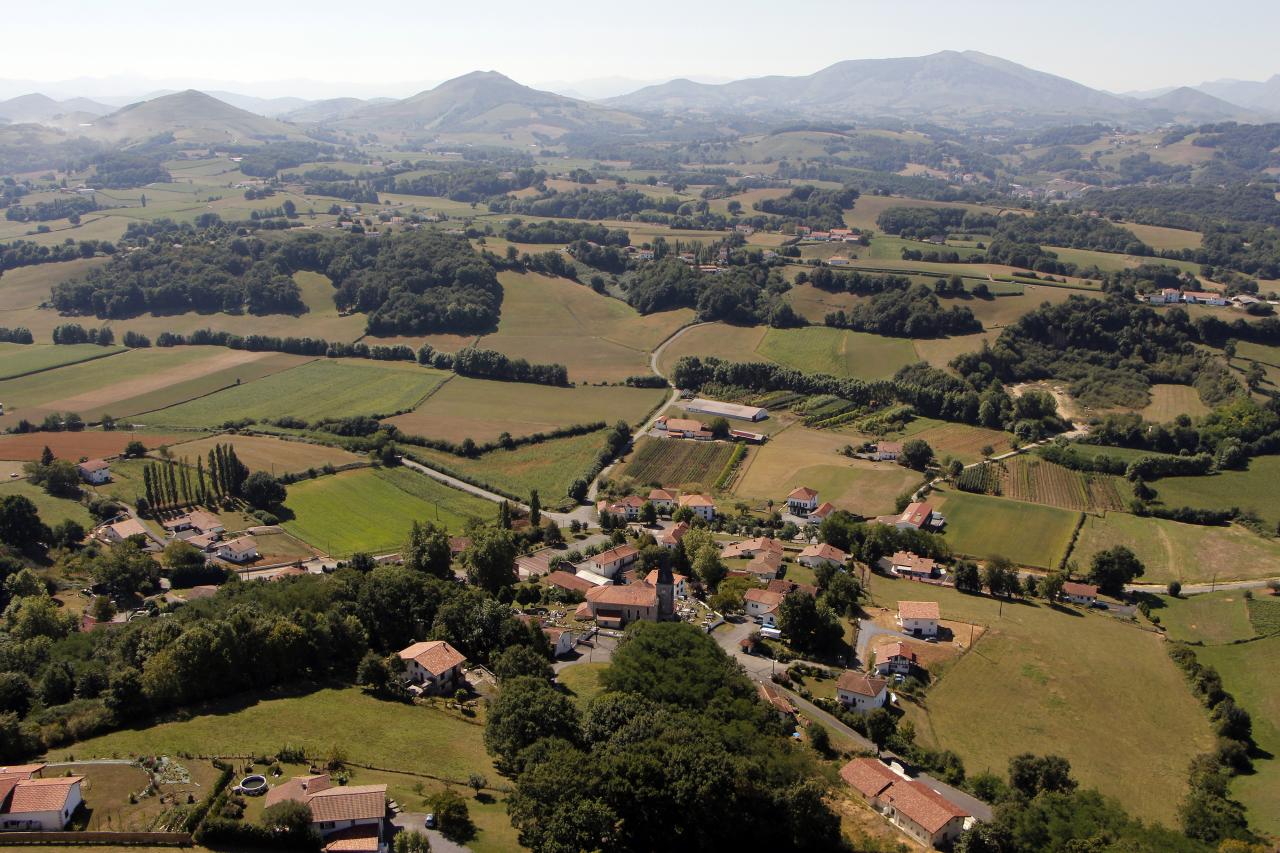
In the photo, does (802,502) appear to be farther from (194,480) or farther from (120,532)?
(120,532)

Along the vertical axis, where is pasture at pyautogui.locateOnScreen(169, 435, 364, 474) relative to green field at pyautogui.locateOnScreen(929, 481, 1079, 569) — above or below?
above

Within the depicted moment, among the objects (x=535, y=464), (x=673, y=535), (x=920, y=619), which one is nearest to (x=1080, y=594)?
(x=920, y=619)

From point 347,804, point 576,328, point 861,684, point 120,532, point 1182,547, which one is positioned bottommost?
point 1182,547

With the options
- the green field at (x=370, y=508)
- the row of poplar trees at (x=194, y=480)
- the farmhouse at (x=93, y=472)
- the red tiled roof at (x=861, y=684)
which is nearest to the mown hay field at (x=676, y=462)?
the green field at (x=370, y=508)

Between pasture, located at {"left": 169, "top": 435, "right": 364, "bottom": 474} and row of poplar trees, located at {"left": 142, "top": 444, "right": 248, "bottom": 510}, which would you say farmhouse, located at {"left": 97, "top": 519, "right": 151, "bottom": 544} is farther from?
pasture, located at {"left": 169, "top": 435, "right": 364, "bottom": 474}

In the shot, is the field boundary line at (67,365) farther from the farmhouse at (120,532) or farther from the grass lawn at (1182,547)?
the grass lawn at (1182,547)

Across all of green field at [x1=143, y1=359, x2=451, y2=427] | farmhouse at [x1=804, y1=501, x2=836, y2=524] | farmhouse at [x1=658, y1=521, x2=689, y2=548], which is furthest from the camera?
green field at [x1=143, y1=359, x2=451, y2=427]

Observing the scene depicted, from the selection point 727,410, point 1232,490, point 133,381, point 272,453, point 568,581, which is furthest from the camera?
point 133,381

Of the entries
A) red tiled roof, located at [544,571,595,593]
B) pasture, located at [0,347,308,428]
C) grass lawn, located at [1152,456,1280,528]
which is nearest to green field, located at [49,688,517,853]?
red tiled roof, located at [544,571,595,593]
